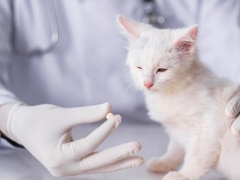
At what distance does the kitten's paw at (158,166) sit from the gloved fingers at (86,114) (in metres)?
0.17

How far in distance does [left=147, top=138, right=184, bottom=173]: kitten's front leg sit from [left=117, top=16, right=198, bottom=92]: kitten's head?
15 centimetres

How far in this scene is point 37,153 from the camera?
909 millimetres

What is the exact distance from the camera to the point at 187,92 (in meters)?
0.86

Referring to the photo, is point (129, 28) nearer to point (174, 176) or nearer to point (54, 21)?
point (174, 176)

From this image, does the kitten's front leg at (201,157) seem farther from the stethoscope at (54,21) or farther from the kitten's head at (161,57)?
the stethoscope at (54,21)

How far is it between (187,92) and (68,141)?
0.67 feet

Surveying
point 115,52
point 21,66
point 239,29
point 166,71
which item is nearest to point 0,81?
point 21,66

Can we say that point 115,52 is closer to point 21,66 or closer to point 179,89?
point 21,66

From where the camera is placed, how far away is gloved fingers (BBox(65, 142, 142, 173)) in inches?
31.9

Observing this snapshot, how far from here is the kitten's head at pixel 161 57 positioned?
83cm

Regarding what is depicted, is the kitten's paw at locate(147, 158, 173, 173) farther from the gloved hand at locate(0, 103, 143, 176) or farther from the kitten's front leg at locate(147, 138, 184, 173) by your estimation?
the gloved hand at locate(0, 103, 143, 176)

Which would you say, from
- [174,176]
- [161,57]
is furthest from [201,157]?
[161,57]

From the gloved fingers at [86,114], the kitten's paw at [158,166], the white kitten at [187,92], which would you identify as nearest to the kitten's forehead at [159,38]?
the white kitten at [187,92]

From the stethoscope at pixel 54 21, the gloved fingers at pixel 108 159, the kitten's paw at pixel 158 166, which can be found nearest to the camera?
the gloved fingers at pixel 108 159
